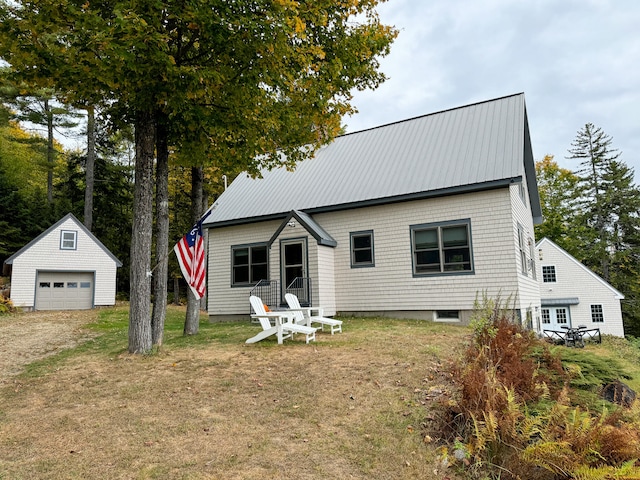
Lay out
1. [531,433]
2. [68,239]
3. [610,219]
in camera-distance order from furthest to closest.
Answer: [610,219] < [68,239] < [531,433]

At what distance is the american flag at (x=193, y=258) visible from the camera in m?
8.62

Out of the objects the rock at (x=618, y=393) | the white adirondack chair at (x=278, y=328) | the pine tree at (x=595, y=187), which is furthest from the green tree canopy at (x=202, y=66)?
the pine tree at (x=595, y=187)

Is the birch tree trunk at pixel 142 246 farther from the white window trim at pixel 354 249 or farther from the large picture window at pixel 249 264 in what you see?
the white window trim at pixel 354 249

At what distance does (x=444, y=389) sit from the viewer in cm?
501

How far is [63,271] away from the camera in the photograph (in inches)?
858

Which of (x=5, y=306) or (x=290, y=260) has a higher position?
(x=290, y=260)

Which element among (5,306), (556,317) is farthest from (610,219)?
(5,306)

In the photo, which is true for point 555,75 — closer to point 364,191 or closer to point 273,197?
point 364,191

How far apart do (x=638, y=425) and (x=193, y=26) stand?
780cm

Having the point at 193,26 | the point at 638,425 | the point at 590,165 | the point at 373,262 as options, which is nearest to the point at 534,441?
the point at 638,425

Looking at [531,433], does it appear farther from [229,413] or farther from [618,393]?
[229,413]

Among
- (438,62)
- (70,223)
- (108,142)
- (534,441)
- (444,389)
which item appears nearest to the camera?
(534,441)

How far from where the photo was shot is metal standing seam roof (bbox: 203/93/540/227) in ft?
40.1

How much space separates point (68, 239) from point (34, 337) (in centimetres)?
1220
